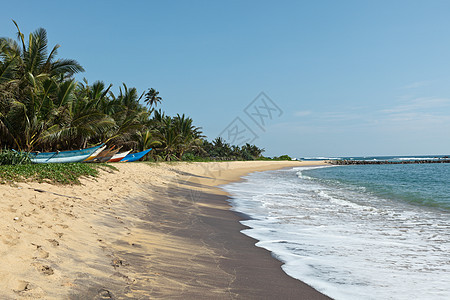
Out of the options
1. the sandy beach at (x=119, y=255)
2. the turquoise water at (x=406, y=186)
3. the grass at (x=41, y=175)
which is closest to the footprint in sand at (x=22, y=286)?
the sandy beach at (x=119, y=255)

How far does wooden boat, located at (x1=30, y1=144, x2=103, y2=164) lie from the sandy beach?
10.3 metres

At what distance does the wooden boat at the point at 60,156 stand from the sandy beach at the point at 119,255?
10.3m

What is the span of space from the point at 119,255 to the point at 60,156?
16469mm

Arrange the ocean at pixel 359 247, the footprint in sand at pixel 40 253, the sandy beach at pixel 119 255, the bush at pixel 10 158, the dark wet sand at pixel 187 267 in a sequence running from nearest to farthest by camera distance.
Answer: the sandy beach at pixel 119 255 → the dark wet sand at pixel 187 267 → the footprint in sand at pixel 40 253 → the ocean at pixel 359 247 → the bush at pixel 10 158

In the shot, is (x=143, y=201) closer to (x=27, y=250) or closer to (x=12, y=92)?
(x=27, y=250)

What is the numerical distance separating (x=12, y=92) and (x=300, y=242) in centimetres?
1815

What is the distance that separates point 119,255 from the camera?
14.8ft

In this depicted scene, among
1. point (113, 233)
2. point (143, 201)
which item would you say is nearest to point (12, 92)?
point (143, 201)

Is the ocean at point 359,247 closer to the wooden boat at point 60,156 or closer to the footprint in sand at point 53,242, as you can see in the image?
the footprint in sand at point 53,242

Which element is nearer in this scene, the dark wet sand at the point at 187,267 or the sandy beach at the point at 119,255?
the sandy beach at the point at 119,255

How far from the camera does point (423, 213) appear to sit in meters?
11.4

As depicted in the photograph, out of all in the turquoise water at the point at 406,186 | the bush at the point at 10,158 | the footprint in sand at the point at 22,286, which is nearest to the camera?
the footprint in sand at the point at 22,286

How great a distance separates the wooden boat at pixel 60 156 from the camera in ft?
55.0

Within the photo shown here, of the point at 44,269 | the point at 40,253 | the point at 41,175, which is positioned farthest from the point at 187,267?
the point at 41,175
